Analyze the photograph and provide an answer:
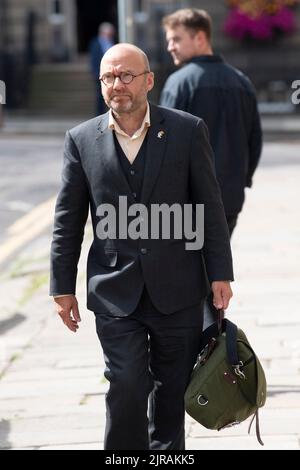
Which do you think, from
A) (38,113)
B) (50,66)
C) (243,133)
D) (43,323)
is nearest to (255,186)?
(43,323)

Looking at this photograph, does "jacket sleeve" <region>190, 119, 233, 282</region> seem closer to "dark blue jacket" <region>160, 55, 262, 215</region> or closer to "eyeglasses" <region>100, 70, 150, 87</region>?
"eyeglasses" <region>100, 70, 150, 87</region>

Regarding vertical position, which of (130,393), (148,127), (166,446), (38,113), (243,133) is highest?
(148,127)

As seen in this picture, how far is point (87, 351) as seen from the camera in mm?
7215

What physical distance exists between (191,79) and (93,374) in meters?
1.78

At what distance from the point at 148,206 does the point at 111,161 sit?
0.24 metres

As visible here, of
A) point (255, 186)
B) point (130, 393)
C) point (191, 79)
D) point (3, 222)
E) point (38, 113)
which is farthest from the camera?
point (38, 113)

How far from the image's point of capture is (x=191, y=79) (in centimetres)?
636

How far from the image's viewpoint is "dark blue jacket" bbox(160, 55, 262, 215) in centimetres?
632

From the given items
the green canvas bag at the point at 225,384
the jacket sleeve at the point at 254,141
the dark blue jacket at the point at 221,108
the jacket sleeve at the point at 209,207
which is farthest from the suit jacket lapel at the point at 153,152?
the jacket sleeve at the point at 254,141

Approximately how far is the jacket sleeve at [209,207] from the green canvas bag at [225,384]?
Answer: 9.9 inches

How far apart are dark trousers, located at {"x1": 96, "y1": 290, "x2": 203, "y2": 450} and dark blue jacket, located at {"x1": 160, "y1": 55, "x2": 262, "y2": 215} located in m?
1.65

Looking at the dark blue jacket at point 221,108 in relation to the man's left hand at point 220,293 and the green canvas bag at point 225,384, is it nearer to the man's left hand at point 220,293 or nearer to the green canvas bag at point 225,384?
the man's left hand at point 220,293

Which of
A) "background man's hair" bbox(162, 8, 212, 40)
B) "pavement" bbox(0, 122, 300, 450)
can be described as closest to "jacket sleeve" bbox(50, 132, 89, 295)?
"pavement" bbox(0, 122, 300, 450)

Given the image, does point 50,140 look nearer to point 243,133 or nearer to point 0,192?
point 0,192
